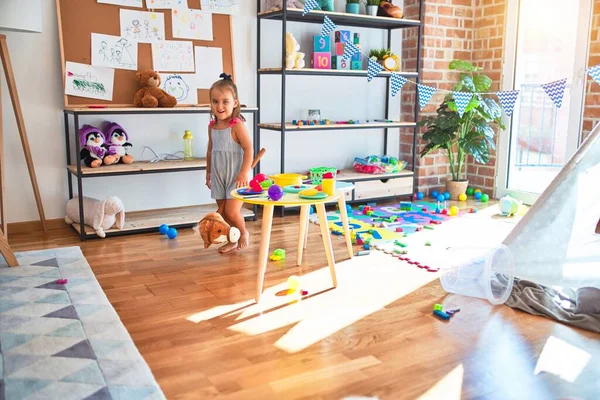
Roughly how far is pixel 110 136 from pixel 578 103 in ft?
10.7

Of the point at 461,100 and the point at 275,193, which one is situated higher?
the point at 461,100

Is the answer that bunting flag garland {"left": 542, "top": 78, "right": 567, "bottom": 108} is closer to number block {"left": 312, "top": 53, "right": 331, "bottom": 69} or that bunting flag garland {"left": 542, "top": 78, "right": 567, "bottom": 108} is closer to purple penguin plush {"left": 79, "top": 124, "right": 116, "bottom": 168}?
number block {"left": 312, "top": 53, "right": 331, "bottom": 69}

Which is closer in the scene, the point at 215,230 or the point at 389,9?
the point at 215,230

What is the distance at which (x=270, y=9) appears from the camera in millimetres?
4172

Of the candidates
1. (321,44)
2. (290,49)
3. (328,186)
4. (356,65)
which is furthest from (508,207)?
(328,186)

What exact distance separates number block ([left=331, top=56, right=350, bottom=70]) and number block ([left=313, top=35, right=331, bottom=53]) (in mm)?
78

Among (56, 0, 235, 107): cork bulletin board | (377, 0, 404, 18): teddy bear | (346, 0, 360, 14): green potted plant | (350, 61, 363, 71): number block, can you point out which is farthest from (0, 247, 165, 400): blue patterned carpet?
(377, 0, 404, 18): teddy bear

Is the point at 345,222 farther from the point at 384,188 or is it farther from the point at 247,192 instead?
the point at 384,188

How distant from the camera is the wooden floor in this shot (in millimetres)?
1874

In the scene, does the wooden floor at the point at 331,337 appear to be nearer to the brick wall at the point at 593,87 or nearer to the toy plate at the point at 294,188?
the toy plate at the point at 294,188

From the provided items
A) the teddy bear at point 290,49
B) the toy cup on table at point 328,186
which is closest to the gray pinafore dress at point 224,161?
the toy cup on table at point 328,186

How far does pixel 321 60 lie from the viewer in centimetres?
441

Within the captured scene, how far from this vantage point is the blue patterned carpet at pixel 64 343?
1813 mm

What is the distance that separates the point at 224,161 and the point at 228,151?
0.21ft
